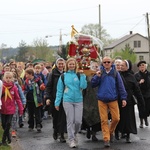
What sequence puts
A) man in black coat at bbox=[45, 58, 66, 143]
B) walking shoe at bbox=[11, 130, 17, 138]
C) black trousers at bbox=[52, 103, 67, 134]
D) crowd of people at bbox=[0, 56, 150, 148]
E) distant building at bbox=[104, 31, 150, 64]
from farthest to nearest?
distant building at bbox=[104, 31, 150, 64]
walking shoe at bbox=[11, 130, 17, 138]
man in black coat at bbox=[45, 58, 66, 143]
black trousers at bbox=[52, 103, 67, 134]
crowd of people at bbox=[0, 56, 150, 148]

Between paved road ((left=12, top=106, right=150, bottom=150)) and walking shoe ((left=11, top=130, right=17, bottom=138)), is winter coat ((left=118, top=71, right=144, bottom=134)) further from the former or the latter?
walking shoe ((left=11, top=130, right=17, bottom=138))

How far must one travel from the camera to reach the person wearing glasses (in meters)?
8.05

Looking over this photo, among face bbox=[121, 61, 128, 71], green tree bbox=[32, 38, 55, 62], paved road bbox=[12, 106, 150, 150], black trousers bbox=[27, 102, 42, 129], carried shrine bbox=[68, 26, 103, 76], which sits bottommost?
paved road bbox=[12, 106, 150, 150]

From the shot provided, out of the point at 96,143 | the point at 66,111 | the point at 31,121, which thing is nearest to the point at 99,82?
the point at 66,111

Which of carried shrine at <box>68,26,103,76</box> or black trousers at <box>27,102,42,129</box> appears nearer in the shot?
carried shrine at <box>68,26,103,76</box>

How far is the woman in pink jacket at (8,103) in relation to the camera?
8.22 m

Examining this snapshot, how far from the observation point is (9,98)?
834 centimetres

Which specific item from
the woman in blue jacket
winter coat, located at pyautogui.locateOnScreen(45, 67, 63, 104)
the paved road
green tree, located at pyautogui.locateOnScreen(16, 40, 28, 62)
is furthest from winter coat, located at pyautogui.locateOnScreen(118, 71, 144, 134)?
green tree, located at pyautogui.locateOnScreen(16, 40, 28, 62)

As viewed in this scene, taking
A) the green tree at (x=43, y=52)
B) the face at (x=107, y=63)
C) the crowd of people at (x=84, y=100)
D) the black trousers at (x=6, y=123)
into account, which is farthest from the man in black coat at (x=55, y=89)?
the green tree at (x=43, y=52)

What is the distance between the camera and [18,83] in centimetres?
970

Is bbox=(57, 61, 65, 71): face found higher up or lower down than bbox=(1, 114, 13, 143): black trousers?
higher up

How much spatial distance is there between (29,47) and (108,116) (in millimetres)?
79645

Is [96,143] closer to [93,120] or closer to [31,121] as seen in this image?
[93,120]

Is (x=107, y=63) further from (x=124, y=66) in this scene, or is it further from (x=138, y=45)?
(x=138, y=45)
